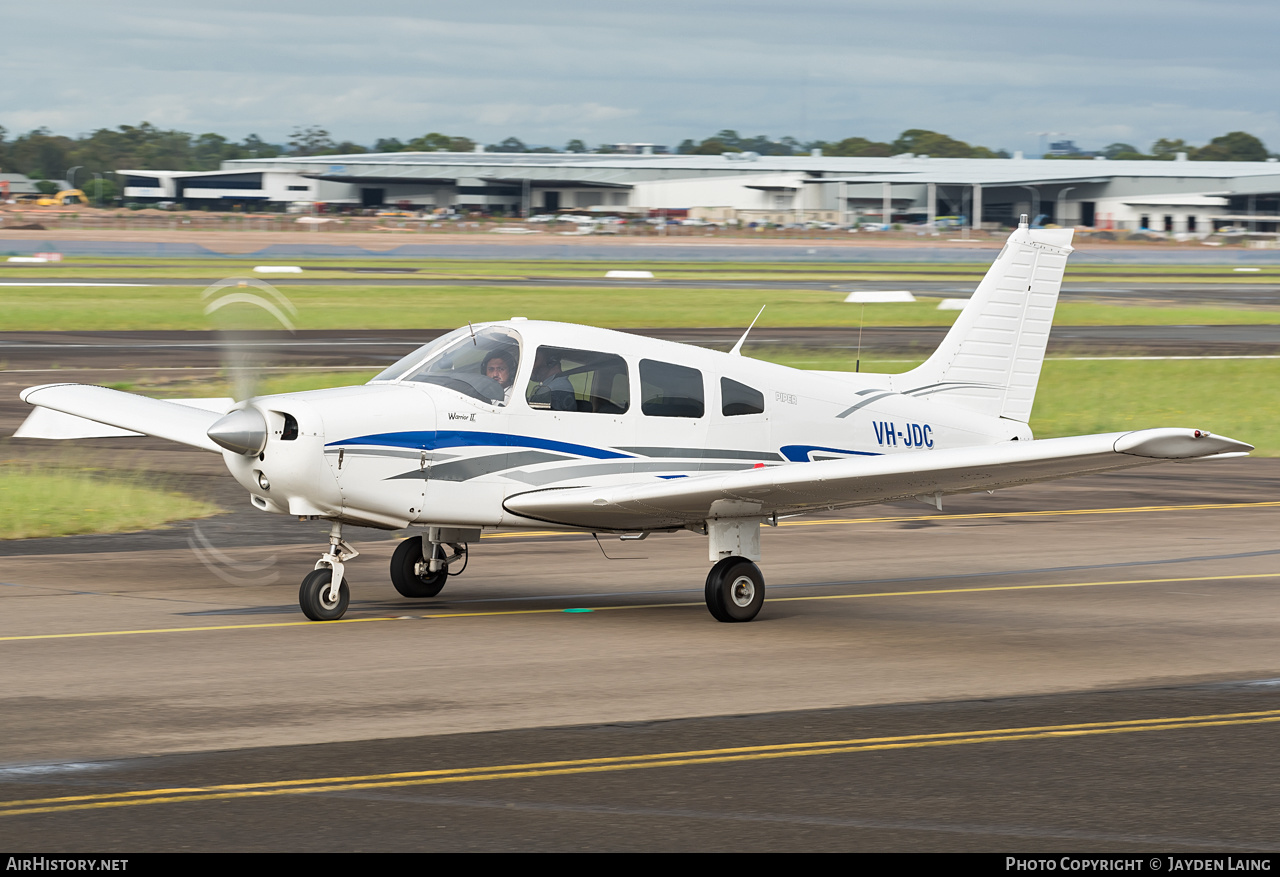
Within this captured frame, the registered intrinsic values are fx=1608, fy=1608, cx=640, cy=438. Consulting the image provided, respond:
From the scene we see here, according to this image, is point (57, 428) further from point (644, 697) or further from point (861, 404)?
point (644, 697)

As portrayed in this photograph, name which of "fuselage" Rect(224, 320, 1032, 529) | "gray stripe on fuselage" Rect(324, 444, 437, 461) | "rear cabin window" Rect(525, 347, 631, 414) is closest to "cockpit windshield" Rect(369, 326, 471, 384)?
"fuselage" Rect(224, 320, 1032, 529)

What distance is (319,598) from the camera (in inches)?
496

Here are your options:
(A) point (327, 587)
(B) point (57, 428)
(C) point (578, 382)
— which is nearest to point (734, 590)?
(C) point (578, 382)

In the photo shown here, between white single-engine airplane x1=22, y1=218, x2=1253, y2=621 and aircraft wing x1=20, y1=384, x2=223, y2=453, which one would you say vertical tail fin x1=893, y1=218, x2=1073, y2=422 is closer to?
white single-engine airplane x1=22, y1=218, x2=1253, y2=621

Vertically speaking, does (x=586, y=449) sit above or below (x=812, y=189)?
below

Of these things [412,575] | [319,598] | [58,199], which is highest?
[58,199]

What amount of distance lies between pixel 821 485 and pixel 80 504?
10.4m

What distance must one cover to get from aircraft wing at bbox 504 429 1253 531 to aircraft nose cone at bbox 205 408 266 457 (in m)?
2.08

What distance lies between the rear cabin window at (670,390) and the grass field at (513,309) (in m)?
32.9

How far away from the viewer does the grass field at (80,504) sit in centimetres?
1784

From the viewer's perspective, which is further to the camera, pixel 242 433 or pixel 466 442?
pixel 466 442

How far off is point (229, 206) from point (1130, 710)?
173 metres

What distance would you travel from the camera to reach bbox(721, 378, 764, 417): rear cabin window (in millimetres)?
13641

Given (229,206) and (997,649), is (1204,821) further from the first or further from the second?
(229,206)
